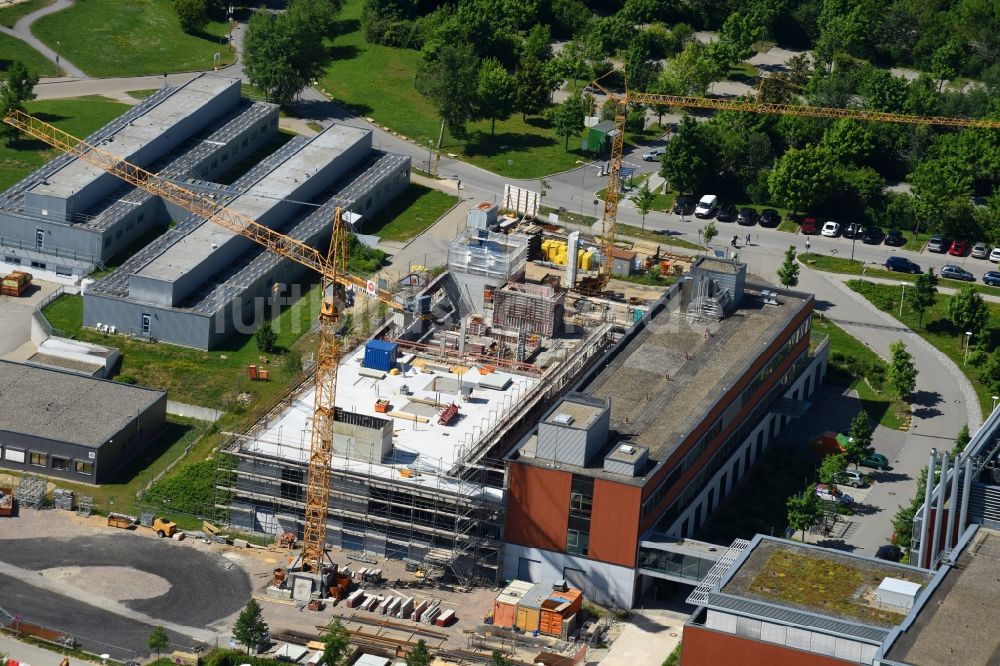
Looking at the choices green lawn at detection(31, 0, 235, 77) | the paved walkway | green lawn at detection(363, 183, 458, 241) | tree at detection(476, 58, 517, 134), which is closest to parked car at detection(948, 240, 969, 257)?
green lawn at detection(363, 183, 458, 241)

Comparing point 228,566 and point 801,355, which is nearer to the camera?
point 228,566

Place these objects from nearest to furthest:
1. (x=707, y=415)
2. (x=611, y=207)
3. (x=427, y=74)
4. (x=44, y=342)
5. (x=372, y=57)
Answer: (x=707, y=415) → (x=44, y=342) → (x=611, y=207) → (x=427, y=74) → (x=372, y=57)

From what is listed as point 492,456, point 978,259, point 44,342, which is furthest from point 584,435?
point 978,259

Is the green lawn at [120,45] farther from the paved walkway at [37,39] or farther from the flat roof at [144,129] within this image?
the flat roof at [144,129]

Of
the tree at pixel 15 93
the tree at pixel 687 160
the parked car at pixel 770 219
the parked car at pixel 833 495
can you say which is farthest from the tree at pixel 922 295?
the tree at pixel 15 93

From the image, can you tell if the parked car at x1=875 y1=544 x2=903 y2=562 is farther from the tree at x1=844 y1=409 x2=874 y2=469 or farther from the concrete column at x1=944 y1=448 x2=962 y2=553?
the concrete column at x1=944 y1=448 x2=962 y2=553

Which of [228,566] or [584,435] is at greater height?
[584,435]

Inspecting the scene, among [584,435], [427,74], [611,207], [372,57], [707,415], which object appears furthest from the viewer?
[372,57]

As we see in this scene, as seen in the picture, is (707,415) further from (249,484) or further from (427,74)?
(427,74)
